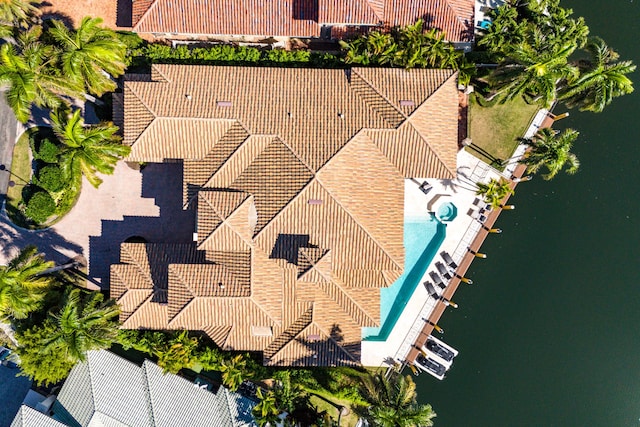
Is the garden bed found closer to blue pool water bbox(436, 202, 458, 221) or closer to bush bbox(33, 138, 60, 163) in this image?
bush bbox(33, 138, 60, 163)

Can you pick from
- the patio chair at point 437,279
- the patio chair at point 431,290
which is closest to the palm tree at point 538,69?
the patio chair at point 437,279

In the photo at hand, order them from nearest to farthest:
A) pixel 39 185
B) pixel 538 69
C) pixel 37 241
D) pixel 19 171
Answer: pixel 538 69
pixel 39 185
pixel 19 171
pixel 37 241

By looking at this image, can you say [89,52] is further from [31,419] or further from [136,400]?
[31,419]

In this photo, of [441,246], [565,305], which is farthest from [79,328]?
[565,305]

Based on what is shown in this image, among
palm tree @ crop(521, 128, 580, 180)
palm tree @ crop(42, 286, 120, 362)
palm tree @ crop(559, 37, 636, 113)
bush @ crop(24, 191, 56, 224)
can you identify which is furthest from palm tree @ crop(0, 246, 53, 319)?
palm tree @ crop(559, 37, 636, 113)

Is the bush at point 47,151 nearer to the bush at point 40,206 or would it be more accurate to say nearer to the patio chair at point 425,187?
the bush at point 40,206

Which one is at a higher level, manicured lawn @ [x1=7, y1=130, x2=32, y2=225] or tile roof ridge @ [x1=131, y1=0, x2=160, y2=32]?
tile roof ridge @ [x1=131, y1=0, x2=160, y2=32]

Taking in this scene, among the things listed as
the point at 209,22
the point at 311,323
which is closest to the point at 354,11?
the point at 209,22
